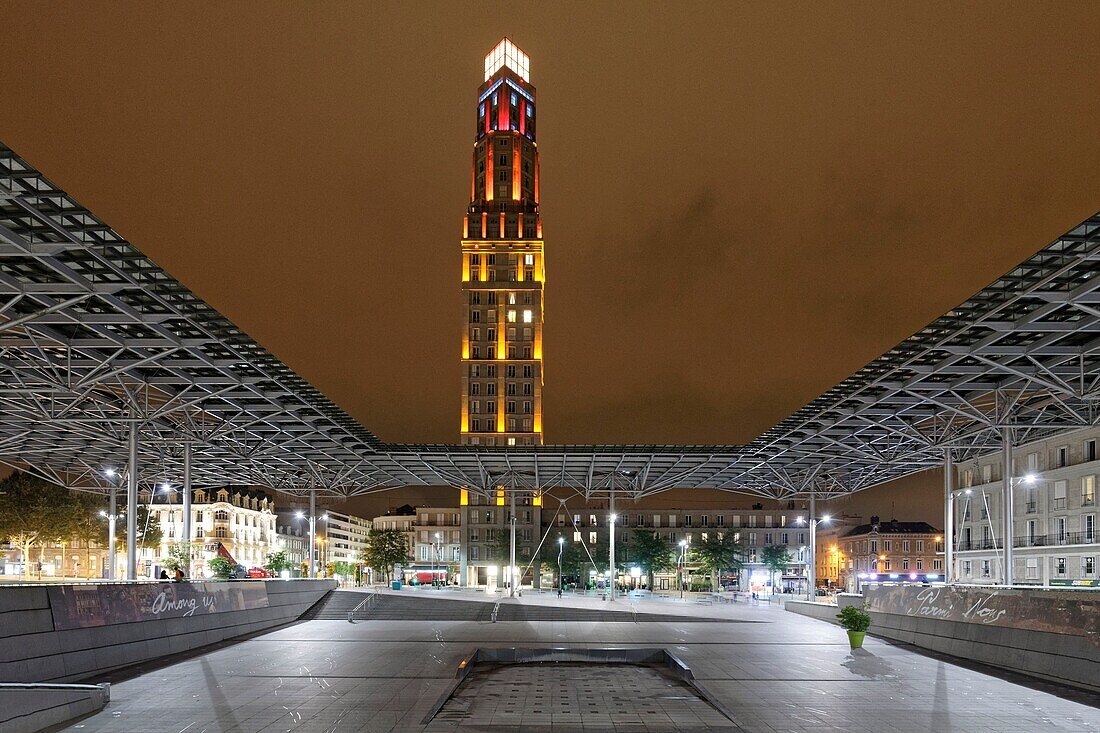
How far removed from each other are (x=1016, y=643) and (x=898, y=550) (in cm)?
12719

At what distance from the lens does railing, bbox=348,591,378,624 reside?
155ft

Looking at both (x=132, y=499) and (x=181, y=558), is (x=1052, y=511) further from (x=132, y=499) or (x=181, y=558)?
(x=132, y=499)

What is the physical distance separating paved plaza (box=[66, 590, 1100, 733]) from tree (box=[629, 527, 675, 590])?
75107 millimetres

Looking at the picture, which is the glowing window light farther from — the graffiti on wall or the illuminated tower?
the graffiti on wall

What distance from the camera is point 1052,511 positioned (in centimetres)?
6234

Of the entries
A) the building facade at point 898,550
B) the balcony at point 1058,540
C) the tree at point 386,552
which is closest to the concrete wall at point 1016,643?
the balcony at point 1058,540

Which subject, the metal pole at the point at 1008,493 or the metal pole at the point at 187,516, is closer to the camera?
the metal pole at the point at 1008,493

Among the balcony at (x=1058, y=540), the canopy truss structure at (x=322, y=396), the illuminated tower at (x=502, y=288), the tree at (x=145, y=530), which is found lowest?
the tree at (x=145, y=530)

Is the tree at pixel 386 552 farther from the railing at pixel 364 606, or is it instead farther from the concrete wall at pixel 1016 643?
the concrete wall at pixel 1016 643

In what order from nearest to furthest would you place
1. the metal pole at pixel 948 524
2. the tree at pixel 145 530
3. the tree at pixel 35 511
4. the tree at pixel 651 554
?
the metal pole at pixel 948 524
the tree at pixel 35 511
the tree at pixel 145 530
the tree at pixel 651 554

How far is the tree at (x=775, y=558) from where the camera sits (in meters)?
116

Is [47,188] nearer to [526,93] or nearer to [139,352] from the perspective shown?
[139,352]

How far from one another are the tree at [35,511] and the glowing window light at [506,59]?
105m

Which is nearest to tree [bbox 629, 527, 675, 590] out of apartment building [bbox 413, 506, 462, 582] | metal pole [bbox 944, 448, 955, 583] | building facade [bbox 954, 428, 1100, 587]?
apartment building [bbox 413, 506, 462, 582]
